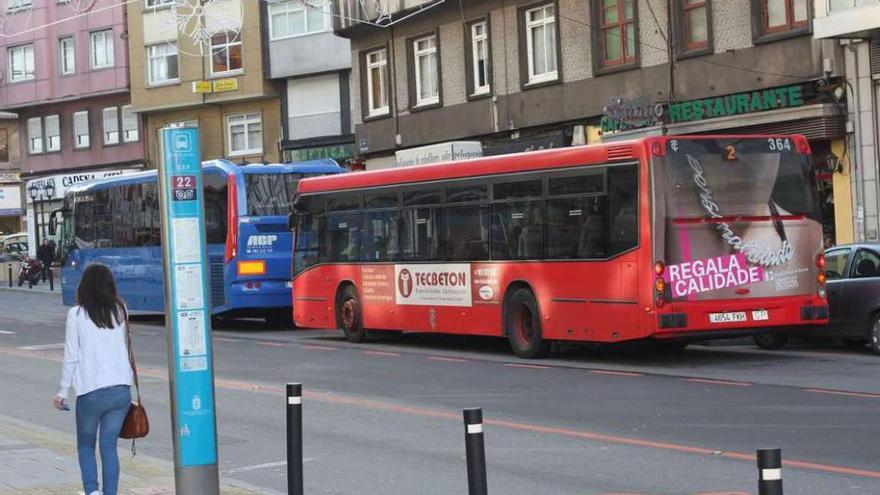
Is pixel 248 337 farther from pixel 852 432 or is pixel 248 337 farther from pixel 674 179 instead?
pixel 852 432

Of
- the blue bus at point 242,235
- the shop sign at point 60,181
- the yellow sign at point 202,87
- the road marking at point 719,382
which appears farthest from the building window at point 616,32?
the shop sign at point 60,181

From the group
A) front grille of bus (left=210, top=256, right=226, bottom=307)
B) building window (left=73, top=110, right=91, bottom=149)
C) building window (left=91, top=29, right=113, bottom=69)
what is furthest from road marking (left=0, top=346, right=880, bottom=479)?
A: building window (left=73, top=110, right=91, bottom=149)

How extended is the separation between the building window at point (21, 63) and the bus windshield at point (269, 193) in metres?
39.2

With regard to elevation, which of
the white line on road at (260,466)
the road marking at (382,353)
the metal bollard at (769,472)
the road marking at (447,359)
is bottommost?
the white line on road at (260,466)

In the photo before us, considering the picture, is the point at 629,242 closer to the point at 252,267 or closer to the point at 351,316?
the point at 351,316

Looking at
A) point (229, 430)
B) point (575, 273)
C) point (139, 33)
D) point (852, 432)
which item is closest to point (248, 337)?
point (575, 273)

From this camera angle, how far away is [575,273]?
757 inches

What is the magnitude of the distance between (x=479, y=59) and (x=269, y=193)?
9.87 m

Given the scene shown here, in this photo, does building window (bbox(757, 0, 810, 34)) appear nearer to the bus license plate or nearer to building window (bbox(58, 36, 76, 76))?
the bus license plate

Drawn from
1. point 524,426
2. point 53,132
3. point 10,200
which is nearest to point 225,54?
point 53,132

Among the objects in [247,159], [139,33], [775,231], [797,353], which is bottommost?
[797,353]

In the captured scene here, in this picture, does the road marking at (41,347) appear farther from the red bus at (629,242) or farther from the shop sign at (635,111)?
the shop sign at (635,111)

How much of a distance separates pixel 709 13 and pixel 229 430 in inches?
710

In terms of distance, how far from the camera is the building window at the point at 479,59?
36.8m
